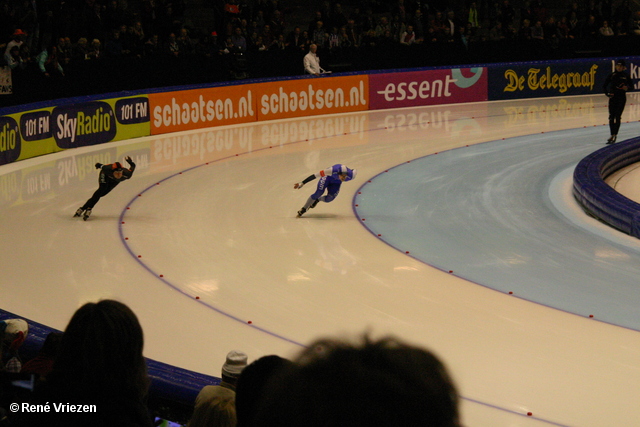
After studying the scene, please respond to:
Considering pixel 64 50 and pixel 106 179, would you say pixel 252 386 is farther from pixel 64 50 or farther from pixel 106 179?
pixel 64 50

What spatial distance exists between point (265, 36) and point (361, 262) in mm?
12992

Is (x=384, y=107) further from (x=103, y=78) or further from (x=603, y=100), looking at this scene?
(x=103, y=78)

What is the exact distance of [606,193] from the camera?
10.3 m

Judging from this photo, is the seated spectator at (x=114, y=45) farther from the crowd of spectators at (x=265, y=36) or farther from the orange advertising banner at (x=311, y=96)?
the orange advertising banner at (x=311, y=96)

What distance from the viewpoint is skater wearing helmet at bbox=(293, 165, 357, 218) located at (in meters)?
9.89

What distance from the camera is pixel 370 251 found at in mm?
9102

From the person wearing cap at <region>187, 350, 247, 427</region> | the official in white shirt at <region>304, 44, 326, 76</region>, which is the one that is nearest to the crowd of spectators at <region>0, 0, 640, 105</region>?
the official in white shirt at <region>304, 44, 326, 76</region>

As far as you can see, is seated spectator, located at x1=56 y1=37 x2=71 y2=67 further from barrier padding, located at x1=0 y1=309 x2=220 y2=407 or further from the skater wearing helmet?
barrier padding, located at x1=0 y1=309 x2=220 y2=407

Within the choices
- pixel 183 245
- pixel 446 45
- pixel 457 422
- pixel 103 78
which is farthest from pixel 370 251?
pixel 446 45

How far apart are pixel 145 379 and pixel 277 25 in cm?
1949

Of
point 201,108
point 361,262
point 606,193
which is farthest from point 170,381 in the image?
point 201,108

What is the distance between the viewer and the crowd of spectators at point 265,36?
1648cm

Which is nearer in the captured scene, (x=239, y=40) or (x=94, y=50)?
(x=94, y=50)

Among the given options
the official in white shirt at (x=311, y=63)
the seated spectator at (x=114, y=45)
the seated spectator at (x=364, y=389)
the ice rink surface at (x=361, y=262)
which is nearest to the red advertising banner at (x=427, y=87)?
the official in white shirt at (x=311, y=63)
